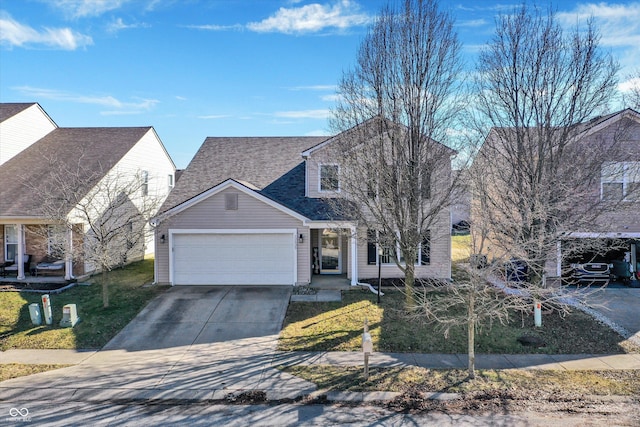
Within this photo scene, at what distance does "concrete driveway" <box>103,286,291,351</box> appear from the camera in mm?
10148

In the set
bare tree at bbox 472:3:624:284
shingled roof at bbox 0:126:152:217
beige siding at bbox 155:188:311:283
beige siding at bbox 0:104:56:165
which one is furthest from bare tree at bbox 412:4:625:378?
beige siding at bbox 0:104:56:165

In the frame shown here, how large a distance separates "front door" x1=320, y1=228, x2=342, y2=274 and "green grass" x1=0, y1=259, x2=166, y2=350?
22.7 ft

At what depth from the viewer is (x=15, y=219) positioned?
15.4m

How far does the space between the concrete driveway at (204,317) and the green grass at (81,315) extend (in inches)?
19.4

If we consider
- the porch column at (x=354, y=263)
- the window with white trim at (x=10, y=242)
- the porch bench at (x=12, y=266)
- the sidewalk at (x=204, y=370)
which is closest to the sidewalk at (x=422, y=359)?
the sidewalk at (x=204, y=370)

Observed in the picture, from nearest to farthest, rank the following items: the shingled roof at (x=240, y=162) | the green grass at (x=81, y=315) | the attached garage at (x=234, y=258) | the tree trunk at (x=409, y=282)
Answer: the green grass at (x=81, y=315) → the tree trunk at (x=409, y=282) → the attached garage at (x=234, y=258) → the shingled roof at (x=240, y=162)

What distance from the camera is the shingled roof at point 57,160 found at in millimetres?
15898

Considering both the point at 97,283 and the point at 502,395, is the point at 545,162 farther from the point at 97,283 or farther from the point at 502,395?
the point at 97,283

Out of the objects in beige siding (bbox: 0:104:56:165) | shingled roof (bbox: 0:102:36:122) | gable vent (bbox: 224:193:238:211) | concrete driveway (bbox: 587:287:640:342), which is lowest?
concrete driveway (bbox: 587:287:640:342)

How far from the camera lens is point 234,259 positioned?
15.3 m

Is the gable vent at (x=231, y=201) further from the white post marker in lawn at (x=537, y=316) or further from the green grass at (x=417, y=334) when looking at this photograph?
the white post marker in lawn at (x=537, y=316)

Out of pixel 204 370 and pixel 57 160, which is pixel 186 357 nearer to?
pixel 204 370

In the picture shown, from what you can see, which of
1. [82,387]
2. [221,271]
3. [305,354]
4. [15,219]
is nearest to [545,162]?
[305,354]

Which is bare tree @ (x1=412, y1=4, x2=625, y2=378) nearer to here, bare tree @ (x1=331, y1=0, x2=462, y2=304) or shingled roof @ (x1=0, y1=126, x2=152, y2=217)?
bare tree @ (x1=331, y1=0, x2=462, y2=304)
